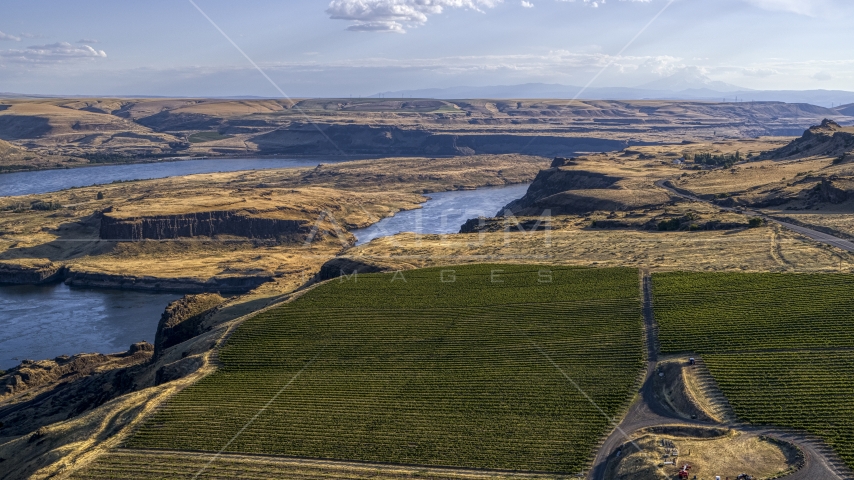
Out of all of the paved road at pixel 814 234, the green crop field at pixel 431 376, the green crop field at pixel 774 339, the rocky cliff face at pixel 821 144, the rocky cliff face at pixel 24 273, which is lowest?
the rocky cliff face at pixel 24 273

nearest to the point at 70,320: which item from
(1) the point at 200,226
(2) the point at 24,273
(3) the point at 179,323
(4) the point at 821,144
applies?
(2) the point at 24,273

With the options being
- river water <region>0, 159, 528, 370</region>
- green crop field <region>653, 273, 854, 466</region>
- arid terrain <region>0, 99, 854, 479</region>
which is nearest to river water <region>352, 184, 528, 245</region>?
river water <region>0, 159, 528, 370</region>

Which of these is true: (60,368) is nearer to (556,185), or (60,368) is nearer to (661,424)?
(661,424)

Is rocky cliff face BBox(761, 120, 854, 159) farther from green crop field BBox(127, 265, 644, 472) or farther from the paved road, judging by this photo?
green crop field BBox(127, 265, 644, 472)

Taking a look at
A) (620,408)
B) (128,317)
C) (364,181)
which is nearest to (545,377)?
(620,408)

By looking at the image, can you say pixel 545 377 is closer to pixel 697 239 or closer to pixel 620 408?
pixel 620 408

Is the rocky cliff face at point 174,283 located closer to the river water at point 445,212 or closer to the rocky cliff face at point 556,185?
the river water at point 445,212

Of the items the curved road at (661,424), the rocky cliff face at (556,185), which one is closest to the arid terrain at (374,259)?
the curved road at (661,424)

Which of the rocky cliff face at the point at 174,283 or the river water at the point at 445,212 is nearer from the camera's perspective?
the rocky cliff face at the point at 174,283

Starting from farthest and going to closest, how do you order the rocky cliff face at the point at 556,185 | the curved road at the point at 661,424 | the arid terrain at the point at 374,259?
1. the rocky cliff face at the point at 556,185
2. the arid terrain at the point at 374,259
3. the curved road at the point at 661,424
